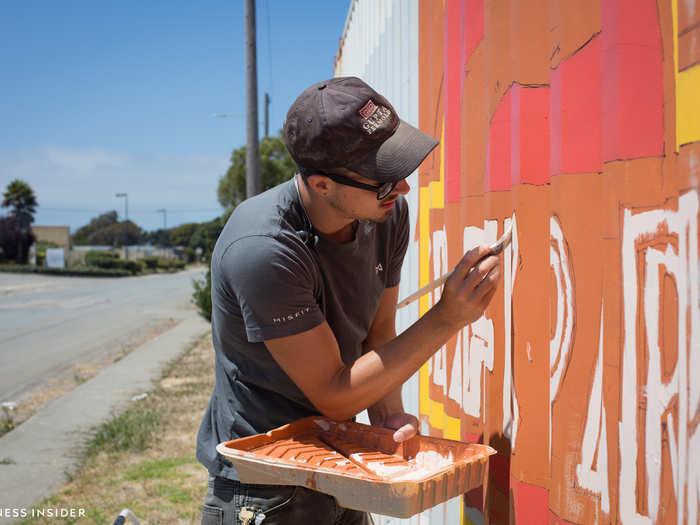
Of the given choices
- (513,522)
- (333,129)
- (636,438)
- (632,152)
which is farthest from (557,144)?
(513,522)

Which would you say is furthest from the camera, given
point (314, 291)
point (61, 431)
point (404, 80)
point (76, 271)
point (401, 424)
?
point (76, 271)

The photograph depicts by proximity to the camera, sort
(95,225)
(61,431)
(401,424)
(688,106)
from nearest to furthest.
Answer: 1. (688,106)
2. (401,424)
3. (61,431)
4. (95,225)

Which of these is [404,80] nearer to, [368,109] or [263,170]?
[368,109]

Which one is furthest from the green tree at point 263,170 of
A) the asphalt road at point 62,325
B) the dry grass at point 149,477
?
the dry grass at point 149,477

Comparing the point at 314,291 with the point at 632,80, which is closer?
the point at 632,80

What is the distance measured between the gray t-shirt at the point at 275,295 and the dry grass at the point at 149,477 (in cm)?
300

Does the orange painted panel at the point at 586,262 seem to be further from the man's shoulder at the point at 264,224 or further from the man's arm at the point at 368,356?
the man's shoulder at the point at 264,224

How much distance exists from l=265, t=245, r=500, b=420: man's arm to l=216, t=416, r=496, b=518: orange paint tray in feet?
0.53

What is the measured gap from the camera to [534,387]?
1575mm

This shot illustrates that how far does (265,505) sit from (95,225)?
134231 mm

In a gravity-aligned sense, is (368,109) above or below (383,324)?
above

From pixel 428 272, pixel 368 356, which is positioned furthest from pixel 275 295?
pixel 428 272

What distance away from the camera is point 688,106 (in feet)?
3.43

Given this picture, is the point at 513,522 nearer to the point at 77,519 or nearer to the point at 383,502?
the point at 383,502
